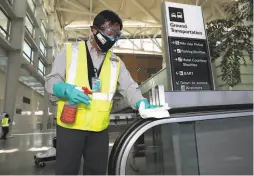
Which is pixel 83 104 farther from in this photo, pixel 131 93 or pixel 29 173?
pixel 29 173

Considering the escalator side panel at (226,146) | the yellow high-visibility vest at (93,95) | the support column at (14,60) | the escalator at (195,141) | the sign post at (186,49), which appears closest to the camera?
the yellow high-visibility vest at (93,95)

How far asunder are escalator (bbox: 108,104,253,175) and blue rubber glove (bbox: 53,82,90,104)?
0.47 metres

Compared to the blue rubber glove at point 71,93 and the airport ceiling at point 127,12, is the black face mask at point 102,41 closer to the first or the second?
the blue rubber glove at point 71,93

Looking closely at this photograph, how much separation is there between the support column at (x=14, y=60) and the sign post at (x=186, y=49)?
44.0 feet

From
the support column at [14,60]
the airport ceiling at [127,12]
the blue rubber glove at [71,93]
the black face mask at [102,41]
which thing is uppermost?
the airport ceiling at [127,12]

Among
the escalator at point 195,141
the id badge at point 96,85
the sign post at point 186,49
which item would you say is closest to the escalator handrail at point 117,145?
the escalator at point 195,141

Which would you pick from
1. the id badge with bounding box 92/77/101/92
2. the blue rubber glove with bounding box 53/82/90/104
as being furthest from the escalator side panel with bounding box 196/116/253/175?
the blue rubber glove with bounding box 53/82/90/104

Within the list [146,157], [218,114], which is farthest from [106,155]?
[146,157]

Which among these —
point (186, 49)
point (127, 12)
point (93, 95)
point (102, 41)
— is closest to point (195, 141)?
point (93, 95)

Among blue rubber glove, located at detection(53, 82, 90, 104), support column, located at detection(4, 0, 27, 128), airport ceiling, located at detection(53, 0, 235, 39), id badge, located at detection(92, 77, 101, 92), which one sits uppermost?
airport ceiling, located at detection(53, 0, 235, 39)

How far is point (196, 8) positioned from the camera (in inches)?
183

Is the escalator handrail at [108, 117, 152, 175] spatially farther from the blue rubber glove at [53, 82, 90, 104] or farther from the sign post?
the sign post

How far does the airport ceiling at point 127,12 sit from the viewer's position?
26.1 m

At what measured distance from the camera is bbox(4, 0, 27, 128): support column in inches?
596
